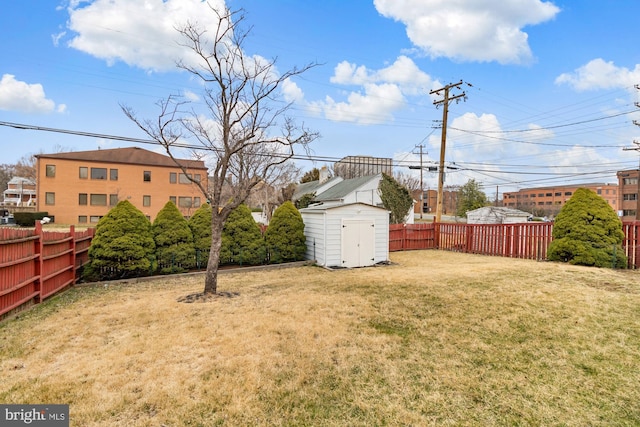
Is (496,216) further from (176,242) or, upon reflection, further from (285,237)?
(176,242)

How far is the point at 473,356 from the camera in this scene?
4039 mm

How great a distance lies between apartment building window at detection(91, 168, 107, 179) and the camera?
32.6m

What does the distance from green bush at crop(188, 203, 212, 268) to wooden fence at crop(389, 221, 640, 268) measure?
8.97 meters

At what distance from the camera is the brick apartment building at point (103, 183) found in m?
31.1

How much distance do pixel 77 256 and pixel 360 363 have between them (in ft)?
28.8

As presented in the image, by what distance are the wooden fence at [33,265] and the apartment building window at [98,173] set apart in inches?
1140

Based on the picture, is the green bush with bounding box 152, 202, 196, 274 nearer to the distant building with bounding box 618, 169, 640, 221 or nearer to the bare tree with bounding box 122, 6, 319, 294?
the bare tree with bounding box 122, 6, 319, 294

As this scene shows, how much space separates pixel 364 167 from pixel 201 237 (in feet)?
104

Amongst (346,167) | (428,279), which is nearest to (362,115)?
(428,279)

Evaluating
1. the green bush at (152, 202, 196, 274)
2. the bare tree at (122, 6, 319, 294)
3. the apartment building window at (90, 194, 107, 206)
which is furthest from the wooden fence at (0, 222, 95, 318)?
the apartment building window at (90, 194, 107, 206)

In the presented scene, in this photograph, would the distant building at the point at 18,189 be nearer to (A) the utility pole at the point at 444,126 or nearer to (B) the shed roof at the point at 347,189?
(B) the shed roof at the point at 347,189

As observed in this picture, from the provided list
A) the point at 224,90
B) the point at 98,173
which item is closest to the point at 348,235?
the point at 224,90

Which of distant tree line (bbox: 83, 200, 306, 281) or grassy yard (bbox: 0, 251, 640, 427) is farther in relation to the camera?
distant tree line (bbox: 83, 200, 306, 281)

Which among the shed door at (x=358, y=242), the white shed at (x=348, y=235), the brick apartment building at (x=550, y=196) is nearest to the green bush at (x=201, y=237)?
the white shed at (x=348, y=235)
